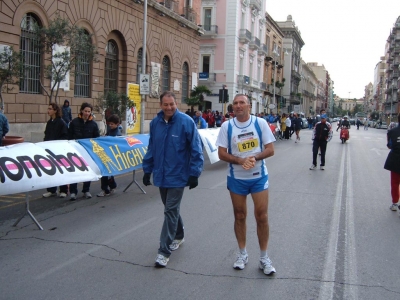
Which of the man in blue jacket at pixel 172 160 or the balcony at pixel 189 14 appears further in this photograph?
the balcony at pixel 189 14

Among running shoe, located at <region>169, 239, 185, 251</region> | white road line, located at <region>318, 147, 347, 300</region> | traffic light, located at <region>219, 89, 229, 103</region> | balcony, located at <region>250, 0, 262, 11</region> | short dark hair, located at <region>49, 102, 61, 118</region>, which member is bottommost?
white road line, located at <region>318, 147, 347, 300</region>

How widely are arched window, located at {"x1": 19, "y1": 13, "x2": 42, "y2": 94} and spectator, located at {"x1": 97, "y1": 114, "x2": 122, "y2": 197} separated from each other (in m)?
9.18

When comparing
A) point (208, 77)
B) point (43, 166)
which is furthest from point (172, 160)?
point (208, 77)

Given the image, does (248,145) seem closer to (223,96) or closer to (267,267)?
(267,267)

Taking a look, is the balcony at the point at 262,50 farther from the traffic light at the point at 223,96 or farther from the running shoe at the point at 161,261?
the running shoe at the point at 161,261

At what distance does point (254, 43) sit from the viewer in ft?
176

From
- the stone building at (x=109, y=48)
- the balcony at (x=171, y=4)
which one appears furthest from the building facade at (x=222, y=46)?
the balcony at (x=171, y=4)

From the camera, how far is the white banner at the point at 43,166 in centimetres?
679

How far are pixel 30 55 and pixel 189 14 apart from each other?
18.0 metres

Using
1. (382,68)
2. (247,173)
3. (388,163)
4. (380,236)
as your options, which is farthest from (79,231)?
(382,68)

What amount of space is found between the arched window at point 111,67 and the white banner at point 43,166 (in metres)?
16.6

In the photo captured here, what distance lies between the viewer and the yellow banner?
85.7 ft

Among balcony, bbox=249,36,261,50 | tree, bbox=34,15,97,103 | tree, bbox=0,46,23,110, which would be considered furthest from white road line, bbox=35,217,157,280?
balcony, bbox=249,36,261,50

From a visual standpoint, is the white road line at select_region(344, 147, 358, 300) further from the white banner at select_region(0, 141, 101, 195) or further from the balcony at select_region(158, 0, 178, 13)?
the balcony at select_region(158, 0, 178, 13)
